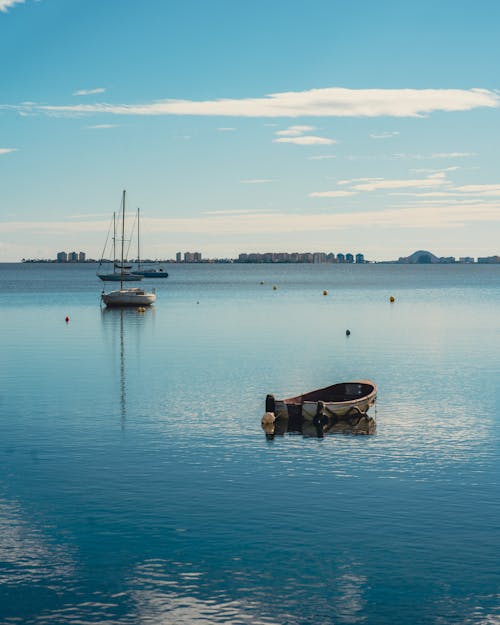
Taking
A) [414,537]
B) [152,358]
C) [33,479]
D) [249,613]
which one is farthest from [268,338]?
[249,613]

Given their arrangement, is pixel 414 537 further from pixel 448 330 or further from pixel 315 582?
pixel 448 330

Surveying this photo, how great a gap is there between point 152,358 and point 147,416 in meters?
36.6

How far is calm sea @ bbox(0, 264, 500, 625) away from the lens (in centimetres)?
2991

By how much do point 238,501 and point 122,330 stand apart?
9343 centimetres

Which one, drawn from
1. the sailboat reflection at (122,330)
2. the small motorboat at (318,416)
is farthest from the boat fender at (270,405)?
the sailboat reflection at (122,330)

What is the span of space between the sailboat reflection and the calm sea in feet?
2.88

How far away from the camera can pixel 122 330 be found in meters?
132

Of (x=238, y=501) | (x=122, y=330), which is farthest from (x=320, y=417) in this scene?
(x=122, y=330)

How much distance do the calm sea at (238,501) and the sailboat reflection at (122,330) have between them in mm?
877

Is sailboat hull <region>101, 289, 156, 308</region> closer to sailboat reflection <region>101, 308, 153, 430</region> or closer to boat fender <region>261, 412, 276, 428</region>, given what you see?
sailboat reflection <region>101, 308, 153, 430</region>

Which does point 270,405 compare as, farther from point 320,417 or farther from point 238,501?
point 238,501

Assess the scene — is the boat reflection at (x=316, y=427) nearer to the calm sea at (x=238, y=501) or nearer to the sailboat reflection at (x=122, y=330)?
the calm sea at (x=238, y=501)

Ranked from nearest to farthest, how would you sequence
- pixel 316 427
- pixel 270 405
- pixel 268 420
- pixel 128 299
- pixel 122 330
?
1. pixel 268 420
2. pixel 316 427
3. pixel 270 405
4. pixel 122 330
5. pixel 128 299

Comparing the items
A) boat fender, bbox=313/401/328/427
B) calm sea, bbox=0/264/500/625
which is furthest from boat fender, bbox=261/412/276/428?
boat fender, bbox=313/401/328/427
